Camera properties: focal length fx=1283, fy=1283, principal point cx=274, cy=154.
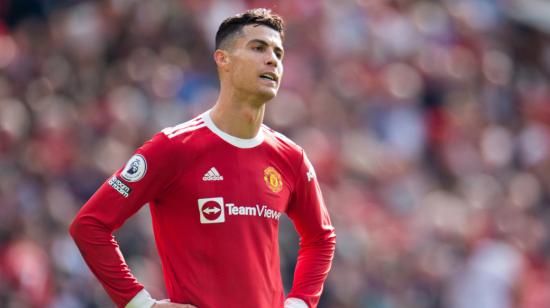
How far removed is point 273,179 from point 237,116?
1.19 ft

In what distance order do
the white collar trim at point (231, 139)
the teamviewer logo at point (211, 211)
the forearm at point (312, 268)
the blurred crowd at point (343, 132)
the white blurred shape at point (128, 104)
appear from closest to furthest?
the teamviewer logo at point (211, 211) → the white collar trim at point (231, 139) → the forearm at point (312, 268) → the blurred crowd at point (343, 132) → the white blurred shape at point (128, 104)

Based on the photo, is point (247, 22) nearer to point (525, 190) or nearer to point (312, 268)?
point (312, 268)

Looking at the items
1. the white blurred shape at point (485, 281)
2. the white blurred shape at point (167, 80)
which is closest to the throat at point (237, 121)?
the white blurred shape at point (167, 80)

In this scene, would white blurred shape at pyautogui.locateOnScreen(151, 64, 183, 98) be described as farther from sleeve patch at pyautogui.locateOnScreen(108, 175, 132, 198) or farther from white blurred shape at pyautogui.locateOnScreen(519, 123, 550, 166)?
sleeve patch at pyautogui.locateOnScreen(108, 175, 132, 198)

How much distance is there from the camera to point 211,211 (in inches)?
243

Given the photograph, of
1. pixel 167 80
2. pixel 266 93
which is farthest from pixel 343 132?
pixel 266 93

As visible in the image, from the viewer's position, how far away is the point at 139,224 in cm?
1134

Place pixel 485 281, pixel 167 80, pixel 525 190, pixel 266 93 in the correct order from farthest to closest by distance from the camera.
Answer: pixel 525 190
pixel 485 281
pixel 167 80
pixel 266 93

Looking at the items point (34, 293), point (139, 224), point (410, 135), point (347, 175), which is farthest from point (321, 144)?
point (34, 293)

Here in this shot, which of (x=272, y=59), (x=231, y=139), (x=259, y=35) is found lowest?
(x=231, y=139)

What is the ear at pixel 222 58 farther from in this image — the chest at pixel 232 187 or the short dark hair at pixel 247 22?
the chest at pixel 232 187

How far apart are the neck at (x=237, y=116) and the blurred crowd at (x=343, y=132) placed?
433 centimetres

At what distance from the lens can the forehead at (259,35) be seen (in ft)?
21.1

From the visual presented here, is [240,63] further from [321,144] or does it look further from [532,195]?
[532,195]
